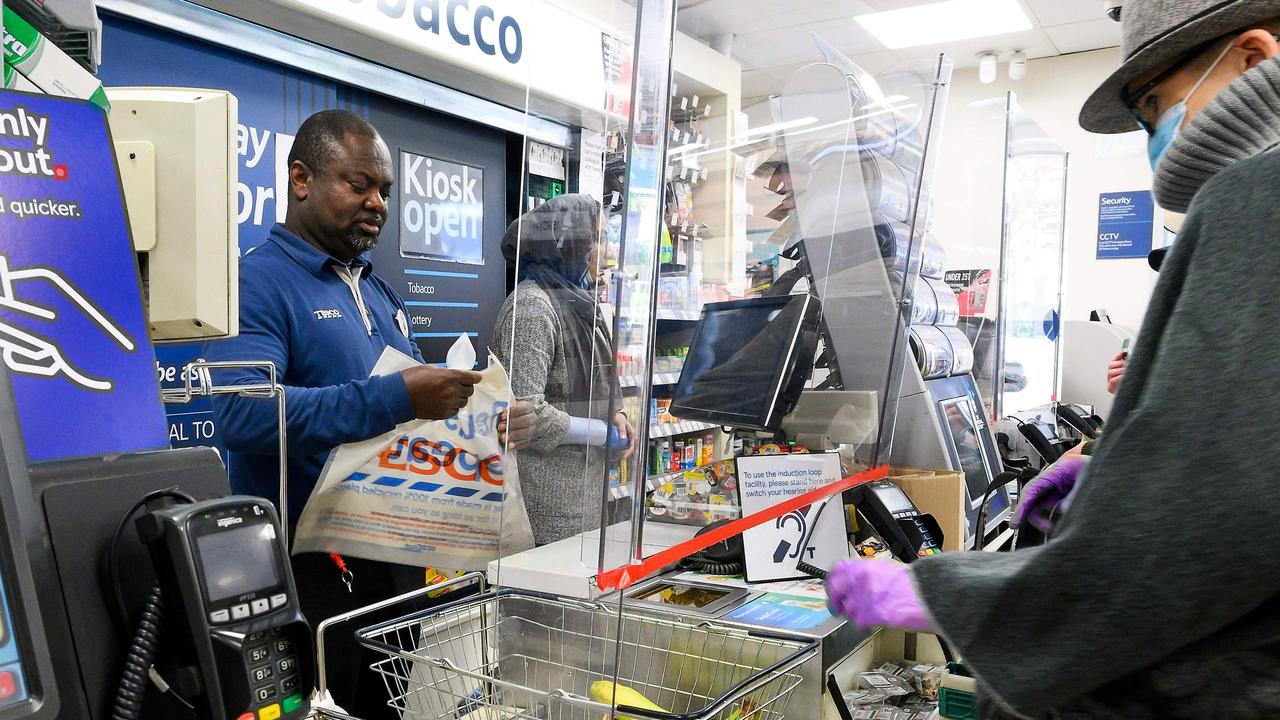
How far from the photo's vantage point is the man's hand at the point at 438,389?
6.86 ft

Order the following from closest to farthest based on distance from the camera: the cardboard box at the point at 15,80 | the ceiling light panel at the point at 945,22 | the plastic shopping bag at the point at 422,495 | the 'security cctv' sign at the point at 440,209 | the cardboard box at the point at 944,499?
the cardboard box at the point at 15,80 < the plastic shopping bag at the point at 422,495 < the cardboard box at the point at 944,499 < the 'security cctv' sign at the point at 440,209 < the ceiling light panel at the point at 945,22

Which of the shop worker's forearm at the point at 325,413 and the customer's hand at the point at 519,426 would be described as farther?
the shop worker's forearm at the point at 325,413

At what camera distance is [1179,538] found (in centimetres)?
68

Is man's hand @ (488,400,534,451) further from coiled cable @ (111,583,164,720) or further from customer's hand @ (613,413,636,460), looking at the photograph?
coiled cable @ (111,583,164,720)

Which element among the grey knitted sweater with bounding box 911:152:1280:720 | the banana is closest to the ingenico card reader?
the banana

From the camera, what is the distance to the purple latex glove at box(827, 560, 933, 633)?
86cm

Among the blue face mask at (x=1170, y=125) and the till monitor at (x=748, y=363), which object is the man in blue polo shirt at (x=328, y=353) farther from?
the blue face mask at (x=1170, y=125)

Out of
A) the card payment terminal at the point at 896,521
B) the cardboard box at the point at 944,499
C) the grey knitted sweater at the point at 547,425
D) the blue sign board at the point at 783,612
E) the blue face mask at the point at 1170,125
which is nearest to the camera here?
the blue face mask at the point at 1170,125

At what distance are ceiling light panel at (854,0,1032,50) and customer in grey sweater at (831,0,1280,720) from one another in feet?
18.1

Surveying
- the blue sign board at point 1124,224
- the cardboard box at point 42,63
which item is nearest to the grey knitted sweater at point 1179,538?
the cardboard box at point 42,63

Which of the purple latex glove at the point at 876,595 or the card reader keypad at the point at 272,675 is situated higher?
the purple latex glove at the point at 876,595

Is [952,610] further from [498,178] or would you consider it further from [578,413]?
[498,178]

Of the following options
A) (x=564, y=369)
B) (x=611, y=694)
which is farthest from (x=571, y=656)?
(x=564, y=369)

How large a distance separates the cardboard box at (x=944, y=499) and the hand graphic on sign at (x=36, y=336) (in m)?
2.01
